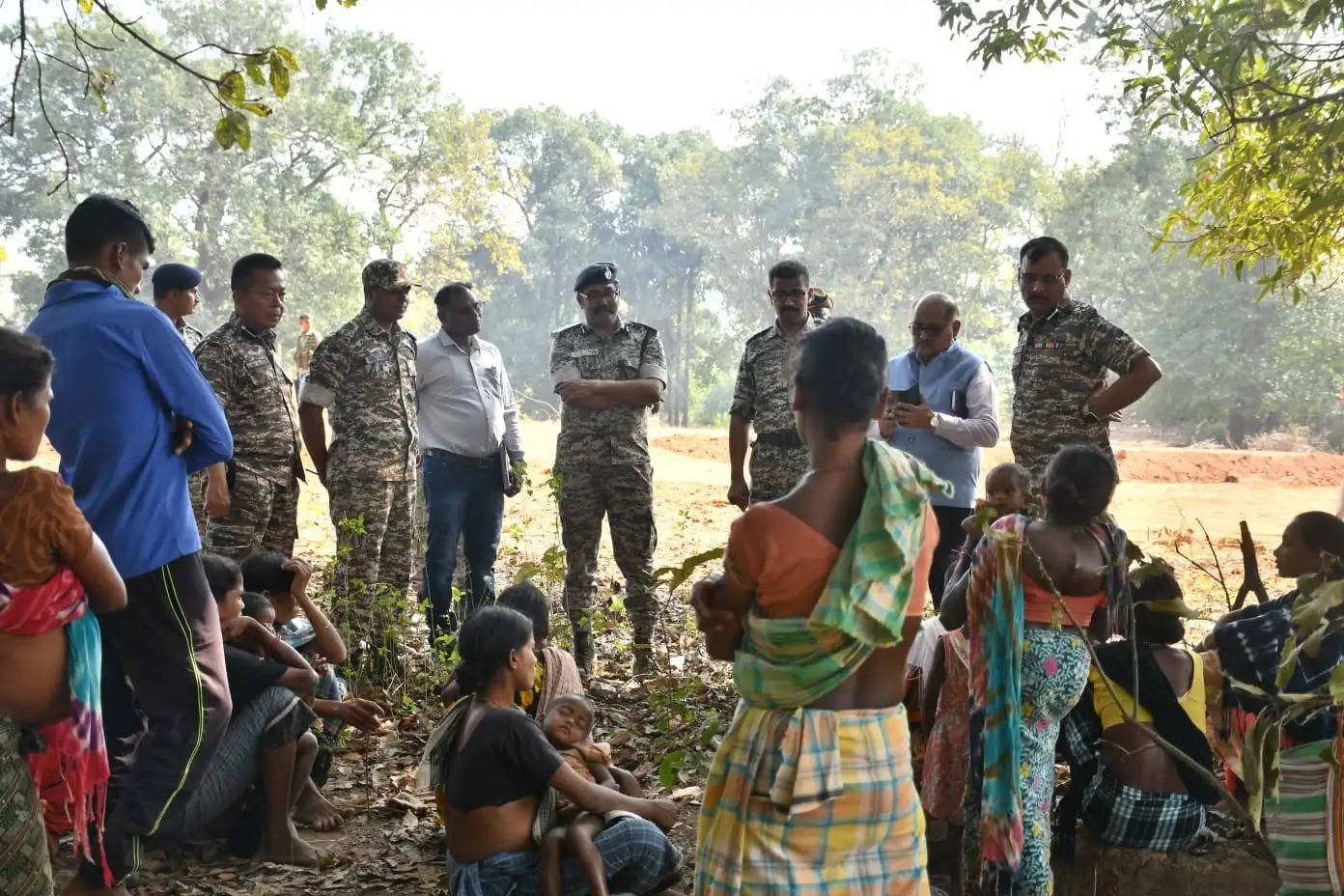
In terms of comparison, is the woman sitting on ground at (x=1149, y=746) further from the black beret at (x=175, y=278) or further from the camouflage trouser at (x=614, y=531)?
the black beret at (x=175, y=278)

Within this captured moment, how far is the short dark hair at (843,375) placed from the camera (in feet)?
7.07

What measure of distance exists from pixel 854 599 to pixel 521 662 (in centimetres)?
133

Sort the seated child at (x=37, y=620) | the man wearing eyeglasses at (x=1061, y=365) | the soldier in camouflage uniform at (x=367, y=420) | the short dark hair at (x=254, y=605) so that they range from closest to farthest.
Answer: the seated child at (x=37, y=620) → the short dark hair at (x=254, y=605) → the man wearing eyeglasses at (x=1061, y=365) → the soldier in camouflage uniform at (x=367, y=420)

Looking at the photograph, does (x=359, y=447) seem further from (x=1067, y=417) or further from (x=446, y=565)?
(x=1067, y=417)

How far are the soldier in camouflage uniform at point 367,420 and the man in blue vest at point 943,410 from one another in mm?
2474

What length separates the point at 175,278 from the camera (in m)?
5.32

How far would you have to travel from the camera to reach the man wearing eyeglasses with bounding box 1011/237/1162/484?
4598 mm

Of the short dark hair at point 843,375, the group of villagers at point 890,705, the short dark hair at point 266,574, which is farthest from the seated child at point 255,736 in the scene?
the short dark hair at point 843,375

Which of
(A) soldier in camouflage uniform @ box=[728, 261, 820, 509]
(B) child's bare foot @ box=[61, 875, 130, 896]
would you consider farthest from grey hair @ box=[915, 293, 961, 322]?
(B) child's bare foot @ box=[61, 875, 130, 896]

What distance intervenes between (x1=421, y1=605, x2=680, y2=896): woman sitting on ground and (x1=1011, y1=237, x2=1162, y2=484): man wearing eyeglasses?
8.09 ft

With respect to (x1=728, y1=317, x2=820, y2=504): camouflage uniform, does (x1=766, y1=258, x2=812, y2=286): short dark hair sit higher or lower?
higher

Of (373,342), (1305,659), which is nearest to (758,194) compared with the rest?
(373,342)

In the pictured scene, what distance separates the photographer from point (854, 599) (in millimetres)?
2037

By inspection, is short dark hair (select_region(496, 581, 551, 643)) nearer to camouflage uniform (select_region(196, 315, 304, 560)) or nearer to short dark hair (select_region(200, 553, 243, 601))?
short dark hair (select_region(200, 553, 243, 601))
